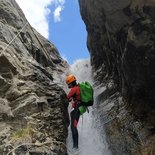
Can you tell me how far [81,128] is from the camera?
17.2 meters

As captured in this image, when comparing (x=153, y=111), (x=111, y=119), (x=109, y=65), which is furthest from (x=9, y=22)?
(x=153, y=111)

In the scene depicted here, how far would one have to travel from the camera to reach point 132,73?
51.8 ft

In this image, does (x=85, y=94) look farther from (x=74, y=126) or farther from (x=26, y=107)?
(x=26, y=107)

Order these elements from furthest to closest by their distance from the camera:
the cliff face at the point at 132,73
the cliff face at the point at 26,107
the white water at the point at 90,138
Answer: the white water at the point at 90,138, the cliff face at the point at 132,73, the cliff face at the point at 26,107

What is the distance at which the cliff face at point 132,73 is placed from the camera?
48.1 ft

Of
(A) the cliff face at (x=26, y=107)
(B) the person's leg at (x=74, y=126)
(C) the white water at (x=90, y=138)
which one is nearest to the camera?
(A) the cliff face at (x=26, y=107)

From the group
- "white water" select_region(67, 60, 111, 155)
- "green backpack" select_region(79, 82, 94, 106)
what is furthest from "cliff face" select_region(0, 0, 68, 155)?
"white water" select_region(67, 60, 111, 155)

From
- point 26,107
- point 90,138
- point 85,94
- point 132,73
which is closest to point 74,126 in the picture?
point 85,94

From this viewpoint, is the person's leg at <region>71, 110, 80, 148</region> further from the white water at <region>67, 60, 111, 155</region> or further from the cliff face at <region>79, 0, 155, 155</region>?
the cliff face at <region>79, 0, 155, 155</region>

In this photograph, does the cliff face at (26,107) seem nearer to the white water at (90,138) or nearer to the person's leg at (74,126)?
the person's leg at (74,126)

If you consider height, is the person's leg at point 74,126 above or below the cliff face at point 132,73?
below

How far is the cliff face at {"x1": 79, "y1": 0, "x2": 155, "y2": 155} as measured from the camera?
14.7m

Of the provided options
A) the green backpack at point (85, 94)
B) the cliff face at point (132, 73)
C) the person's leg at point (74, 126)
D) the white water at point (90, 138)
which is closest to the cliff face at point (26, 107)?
the person's leg at point (74, 126)

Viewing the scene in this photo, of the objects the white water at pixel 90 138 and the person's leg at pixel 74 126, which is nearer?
the person's leg at pixel 74 126
